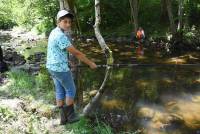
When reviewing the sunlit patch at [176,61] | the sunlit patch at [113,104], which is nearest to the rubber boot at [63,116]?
the sunlit patch at [113,104]

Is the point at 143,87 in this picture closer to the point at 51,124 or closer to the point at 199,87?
the point at 199,87

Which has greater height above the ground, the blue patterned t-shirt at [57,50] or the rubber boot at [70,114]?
the blue patterned t-shirt at [57,50]

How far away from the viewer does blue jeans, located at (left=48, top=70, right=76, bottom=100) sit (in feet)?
25.7

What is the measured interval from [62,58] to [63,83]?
1.81ft

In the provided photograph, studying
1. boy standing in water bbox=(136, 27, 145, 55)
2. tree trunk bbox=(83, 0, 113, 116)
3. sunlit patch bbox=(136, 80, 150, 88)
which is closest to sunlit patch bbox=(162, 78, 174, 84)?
sunlit patch bbox=(136, 80, 150, 88)

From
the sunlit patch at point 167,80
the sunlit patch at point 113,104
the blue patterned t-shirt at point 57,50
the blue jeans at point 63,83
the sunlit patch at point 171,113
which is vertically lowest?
the sunlit patch at point 171,113

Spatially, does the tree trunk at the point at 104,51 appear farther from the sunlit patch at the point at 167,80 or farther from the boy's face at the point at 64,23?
the sunlit patch at the point at 167,80

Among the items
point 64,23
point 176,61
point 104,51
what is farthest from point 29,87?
point 176,61

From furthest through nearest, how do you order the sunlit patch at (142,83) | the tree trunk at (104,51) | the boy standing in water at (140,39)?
1. the boy standing in water at (140,39)
2. the sunlit patch at (142,83)
3. the tree trunk at (104,51)

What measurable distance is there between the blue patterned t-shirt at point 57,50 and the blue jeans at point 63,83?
12 centimetres

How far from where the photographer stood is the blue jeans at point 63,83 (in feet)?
25.7

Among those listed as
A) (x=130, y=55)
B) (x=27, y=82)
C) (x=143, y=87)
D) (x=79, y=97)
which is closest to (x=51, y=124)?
(x=79, y=97)

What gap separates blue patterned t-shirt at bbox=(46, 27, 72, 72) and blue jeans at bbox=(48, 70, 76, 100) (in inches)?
4.7

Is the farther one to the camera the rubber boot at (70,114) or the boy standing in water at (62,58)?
the rubber boot at (70,114)
